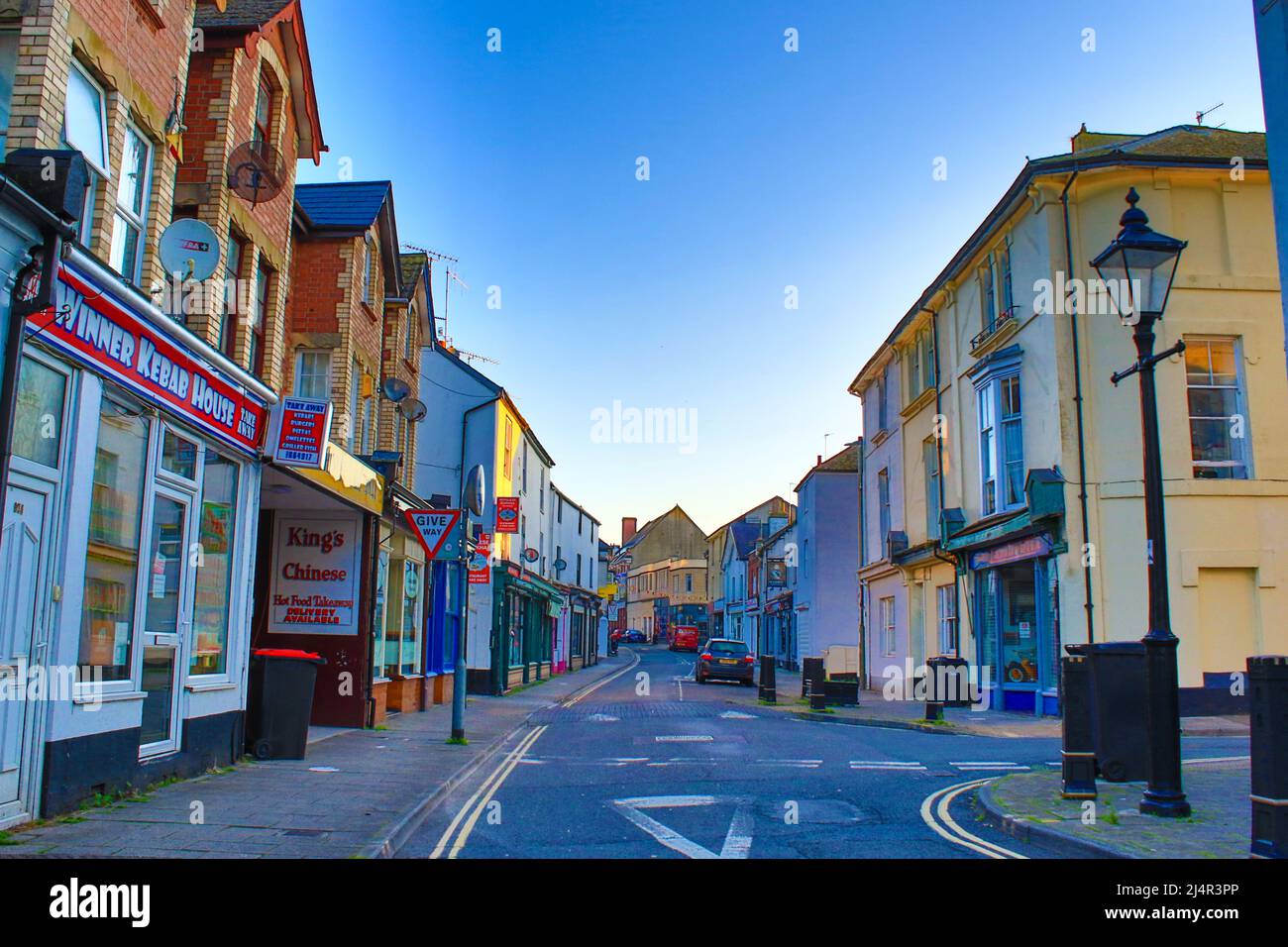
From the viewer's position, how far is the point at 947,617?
83.6 ft

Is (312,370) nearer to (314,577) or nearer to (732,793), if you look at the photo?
(314,577)

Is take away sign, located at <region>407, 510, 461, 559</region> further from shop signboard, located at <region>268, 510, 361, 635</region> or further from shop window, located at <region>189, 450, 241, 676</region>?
shop window, located at <region>189, 450, 241, 676</region>

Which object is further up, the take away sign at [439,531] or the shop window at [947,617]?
the take away sign at [439,531]

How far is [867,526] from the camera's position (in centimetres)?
3406


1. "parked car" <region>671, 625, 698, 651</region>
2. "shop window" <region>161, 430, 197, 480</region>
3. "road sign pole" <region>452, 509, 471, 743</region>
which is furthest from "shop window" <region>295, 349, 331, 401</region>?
"parked car" <region>671, 625, 698, 651</region>

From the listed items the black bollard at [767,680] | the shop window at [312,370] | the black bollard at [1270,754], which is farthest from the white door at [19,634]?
the black bollard at [767,680]

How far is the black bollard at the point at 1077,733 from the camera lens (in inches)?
354

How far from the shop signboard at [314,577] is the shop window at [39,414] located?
25.7ft

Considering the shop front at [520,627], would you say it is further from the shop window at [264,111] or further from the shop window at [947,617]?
the shop window at [264,111]

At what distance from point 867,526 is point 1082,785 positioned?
25.3m

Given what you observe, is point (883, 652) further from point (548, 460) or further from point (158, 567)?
point (158, 567)
